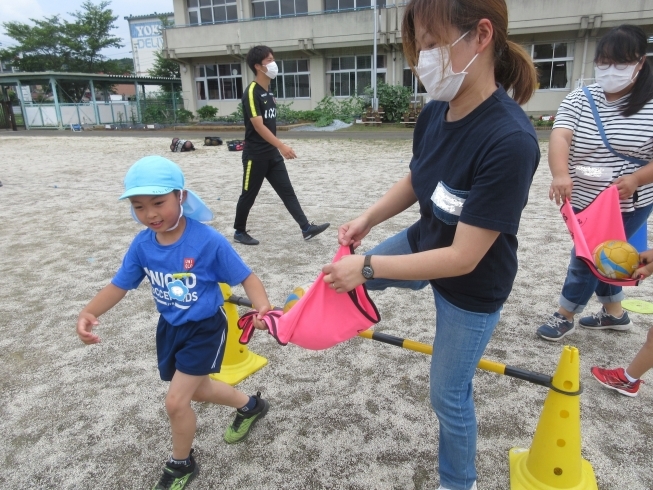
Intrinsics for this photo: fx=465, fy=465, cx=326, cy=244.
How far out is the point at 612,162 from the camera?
272cm

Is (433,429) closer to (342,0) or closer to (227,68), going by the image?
(342,0)

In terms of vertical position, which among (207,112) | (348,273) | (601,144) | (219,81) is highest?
(219,81)

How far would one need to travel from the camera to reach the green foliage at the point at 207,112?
27469 mm

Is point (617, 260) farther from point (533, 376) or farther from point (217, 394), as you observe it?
point (217, 394)

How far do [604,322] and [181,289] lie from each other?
292 cm

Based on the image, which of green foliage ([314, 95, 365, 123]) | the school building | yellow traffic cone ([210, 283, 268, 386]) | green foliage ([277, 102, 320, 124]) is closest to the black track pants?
yellow traffic cone ([210, 283, 268, 386])

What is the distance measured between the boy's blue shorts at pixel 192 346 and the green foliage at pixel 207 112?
27401 millimetres

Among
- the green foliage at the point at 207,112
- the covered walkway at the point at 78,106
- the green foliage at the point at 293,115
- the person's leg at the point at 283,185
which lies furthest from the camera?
the green foliage at the point at 207,112

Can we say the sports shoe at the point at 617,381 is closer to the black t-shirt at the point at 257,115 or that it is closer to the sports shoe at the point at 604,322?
the sports shoe at the point at 604,322

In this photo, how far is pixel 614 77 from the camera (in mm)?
2590

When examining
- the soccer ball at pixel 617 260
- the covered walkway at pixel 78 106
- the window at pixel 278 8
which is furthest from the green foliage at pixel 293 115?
the soccer ball at pixel 617 260

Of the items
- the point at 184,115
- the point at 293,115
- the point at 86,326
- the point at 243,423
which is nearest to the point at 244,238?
the point at 243,423

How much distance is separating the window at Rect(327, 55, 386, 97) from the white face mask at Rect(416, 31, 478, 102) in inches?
985

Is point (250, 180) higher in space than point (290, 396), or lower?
higher
